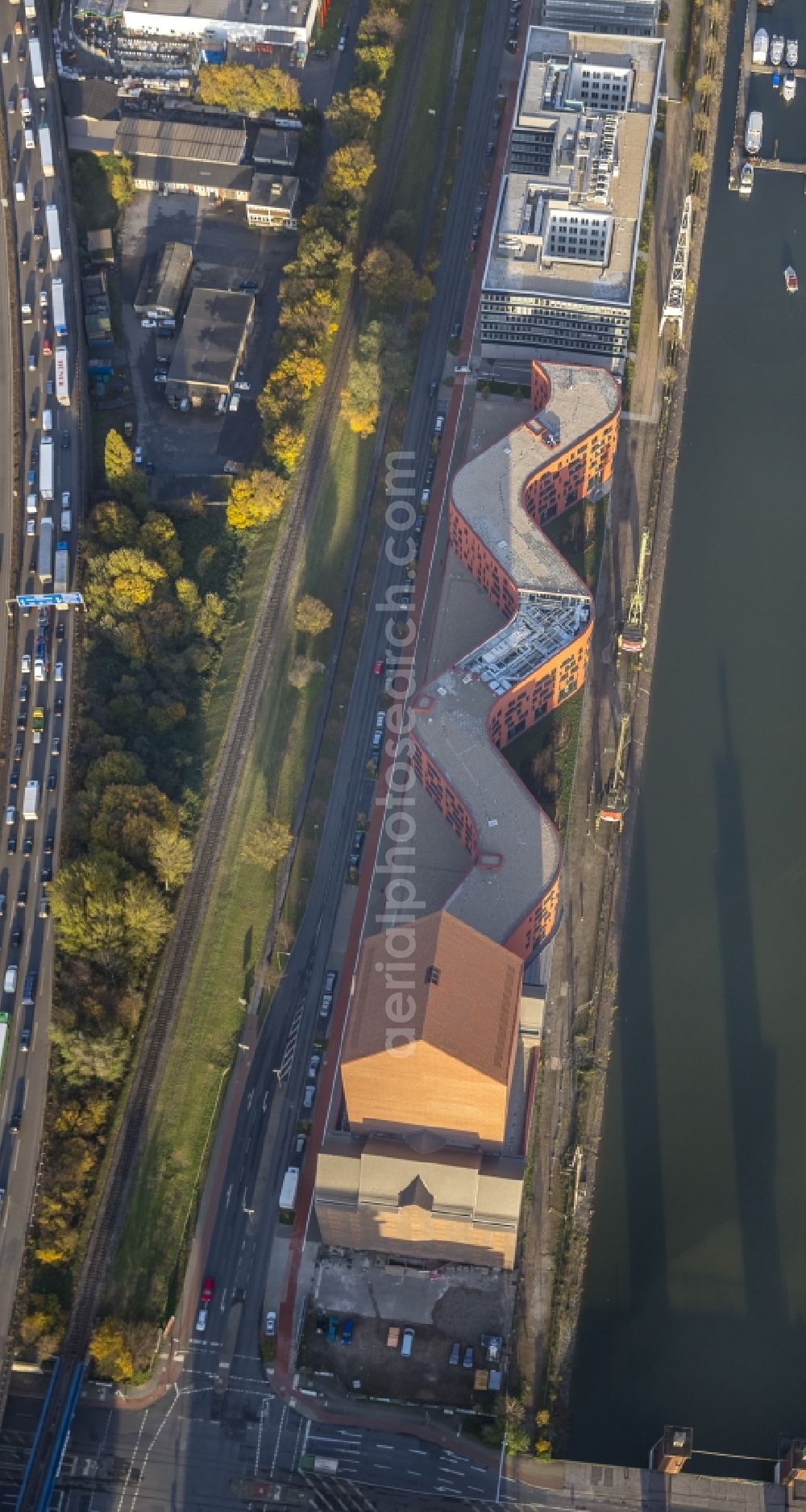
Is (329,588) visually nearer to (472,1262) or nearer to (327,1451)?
(472,1262)

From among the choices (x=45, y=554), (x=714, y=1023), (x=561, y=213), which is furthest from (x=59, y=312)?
(x=714, y=1023)

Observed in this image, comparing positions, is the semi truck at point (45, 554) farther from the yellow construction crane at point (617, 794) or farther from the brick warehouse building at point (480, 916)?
the yellow construction crane at point (617, 794)

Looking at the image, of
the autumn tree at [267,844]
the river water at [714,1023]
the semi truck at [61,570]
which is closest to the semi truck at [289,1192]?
the river water at [714,1023]

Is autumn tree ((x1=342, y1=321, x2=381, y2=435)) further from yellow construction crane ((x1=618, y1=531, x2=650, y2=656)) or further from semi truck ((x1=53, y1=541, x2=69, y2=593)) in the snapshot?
semi truck ((x1=53, y1=541, x2=69, y2=593))

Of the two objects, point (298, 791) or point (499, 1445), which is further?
point (298, 791)

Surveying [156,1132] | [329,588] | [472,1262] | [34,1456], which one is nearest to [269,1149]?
[156,1132]

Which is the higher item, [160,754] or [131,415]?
[131,415]
